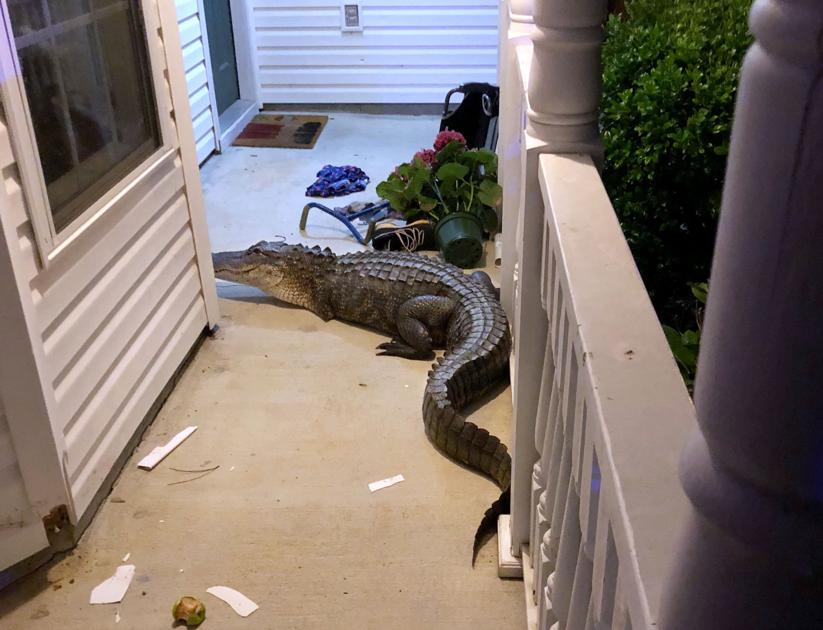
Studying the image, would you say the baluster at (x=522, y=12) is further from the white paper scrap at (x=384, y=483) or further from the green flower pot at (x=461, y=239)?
the white paper scrap at (x=384, y=483)

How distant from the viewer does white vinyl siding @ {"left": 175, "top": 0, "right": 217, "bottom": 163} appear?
471 cm

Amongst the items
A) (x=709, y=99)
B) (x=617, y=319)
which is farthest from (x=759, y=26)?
(x=709, y=99)

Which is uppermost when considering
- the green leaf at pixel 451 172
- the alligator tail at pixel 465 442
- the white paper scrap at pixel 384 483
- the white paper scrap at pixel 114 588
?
the green leaf at pixel 451 172

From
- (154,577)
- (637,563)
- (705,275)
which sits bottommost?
(154,577)

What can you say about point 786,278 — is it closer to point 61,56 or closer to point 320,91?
point 61,56

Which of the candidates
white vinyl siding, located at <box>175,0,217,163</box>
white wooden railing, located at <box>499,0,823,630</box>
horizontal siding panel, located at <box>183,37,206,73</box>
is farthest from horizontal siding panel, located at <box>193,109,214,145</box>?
white wooden railing, located at <box>499,0,823,630</box>

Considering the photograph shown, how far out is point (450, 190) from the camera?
371 cm

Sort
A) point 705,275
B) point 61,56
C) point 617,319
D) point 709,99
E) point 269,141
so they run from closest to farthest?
point 617,319 → point 709,99 → point 705,275 → point 61,56 → point 269,141

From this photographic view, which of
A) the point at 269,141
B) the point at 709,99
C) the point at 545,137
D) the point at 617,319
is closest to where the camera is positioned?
the point at 617,319

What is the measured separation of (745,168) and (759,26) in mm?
60

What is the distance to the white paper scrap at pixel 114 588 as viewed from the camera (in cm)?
184

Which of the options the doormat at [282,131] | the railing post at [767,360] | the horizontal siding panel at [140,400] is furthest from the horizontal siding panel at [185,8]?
the railing post at [767,360]

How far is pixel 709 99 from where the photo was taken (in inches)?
62.3

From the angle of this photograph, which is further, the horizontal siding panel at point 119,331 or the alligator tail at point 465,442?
the alligator tail at point 465,442
